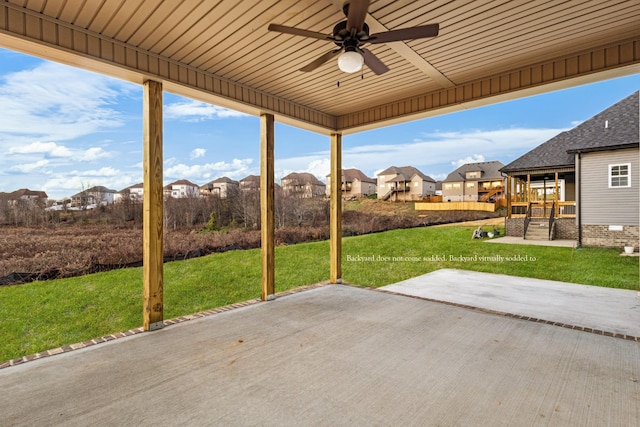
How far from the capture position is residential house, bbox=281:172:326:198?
9.16 m

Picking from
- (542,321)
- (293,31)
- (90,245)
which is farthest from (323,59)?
(90,245)

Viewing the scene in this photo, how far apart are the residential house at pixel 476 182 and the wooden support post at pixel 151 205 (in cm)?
1281

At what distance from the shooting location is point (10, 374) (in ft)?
7.65

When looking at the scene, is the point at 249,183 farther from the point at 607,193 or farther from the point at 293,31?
the point at 607,193

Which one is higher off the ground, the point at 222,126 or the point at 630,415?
the point at 222,126

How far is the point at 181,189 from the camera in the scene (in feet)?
22.9

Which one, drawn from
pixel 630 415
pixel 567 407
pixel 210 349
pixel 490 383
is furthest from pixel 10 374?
pixel 630 415

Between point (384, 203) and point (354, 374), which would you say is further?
point (384, 203)

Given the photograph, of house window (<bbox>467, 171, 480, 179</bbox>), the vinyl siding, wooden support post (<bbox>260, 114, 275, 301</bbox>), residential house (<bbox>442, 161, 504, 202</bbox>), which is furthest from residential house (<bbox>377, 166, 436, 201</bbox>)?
wooden support post (<bbox>260, 114, 275, 301</bbox>)

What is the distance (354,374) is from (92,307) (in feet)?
18.2

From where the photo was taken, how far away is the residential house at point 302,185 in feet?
30.1

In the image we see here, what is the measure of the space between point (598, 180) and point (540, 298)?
698cm

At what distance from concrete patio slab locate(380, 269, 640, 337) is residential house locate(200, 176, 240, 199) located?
4.75m

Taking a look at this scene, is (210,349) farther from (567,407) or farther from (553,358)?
(553,358)
